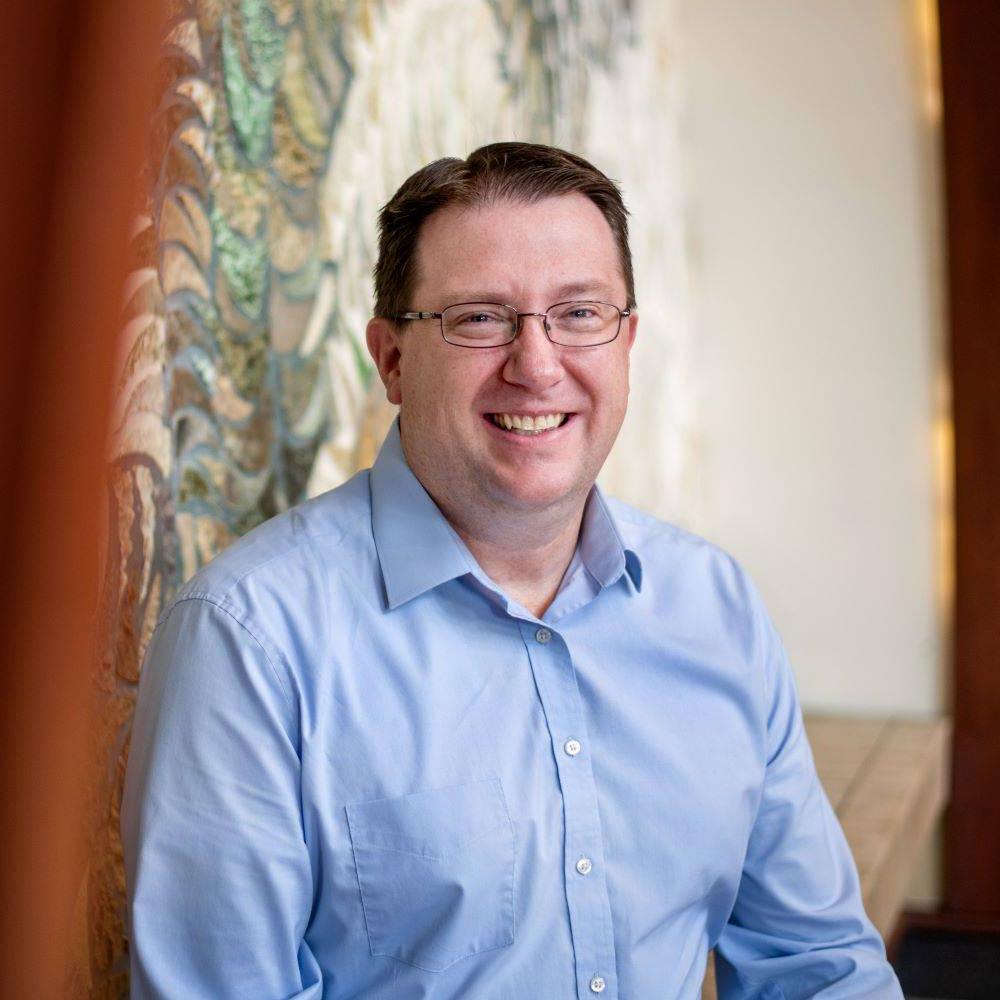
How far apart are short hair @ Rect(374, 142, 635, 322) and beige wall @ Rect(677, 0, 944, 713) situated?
2.45m

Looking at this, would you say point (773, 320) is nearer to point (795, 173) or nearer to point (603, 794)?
point (795, 173)

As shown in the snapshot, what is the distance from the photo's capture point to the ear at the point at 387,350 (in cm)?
148

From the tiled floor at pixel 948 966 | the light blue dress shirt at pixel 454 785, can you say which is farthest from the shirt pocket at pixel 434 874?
the tiled floor at pixel 948 966

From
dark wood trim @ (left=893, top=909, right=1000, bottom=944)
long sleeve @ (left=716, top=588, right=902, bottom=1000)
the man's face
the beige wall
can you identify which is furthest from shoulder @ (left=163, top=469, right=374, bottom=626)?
dark wood trim @ (left=893, top=909, right=1000, bottom=944)

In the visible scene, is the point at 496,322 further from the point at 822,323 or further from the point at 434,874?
the point at 822,323

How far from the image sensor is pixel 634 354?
3.34m

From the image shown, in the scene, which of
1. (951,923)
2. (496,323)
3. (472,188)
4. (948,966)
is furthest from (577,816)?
(951,923)

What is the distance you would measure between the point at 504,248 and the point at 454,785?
595mm

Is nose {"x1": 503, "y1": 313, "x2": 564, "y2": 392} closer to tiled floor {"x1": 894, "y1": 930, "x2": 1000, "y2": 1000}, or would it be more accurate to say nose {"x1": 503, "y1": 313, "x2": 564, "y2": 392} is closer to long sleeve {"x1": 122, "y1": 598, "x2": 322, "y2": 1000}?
long sleeve {"x1": 122, "y1": 598, "x2": 322, "y2": 1000}

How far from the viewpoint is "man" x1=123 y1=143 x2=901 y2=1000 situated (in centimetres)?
115

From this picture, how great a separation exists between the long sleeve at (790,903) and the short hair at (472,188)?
1.96 feet

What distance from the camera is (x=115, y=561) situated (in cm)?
140

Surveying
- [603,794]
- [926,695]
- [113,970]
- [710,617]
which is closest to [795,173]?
[926,695]

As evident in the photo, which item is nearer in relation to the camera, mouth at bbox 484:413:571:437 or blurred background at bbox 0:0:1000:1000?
blurred background at bbox 0:0:1000:1000
